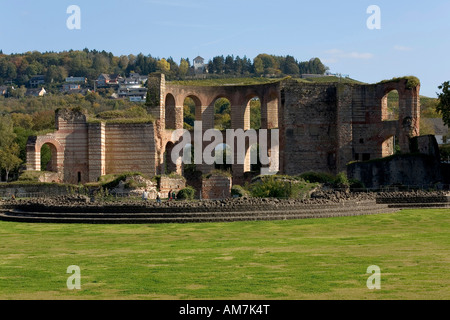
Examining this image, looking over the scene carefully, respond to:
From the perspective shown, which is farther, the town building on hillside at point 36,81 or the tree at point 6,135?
the town building on hillside at point 36,81

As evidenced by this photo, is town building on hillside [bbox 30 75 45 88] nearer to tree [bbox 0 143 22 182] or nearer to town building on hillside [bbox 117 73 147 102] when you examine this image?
town building on hillside [bbox 117 73 147 102]

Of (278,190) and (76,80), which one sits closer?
(278,190)

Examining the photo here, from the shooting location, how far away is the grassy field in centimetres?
1023

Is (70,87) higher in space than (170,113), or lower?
higher

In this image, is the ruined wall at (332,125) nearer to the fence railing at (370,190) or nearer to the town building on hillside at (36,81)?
the fence railing at (370,190)

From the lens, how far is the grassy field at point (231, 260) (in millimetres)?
10227

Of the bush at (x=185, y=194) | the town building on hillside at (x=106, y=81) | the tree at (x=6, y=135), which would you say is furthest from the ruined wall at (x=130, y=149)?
the town building on hillside at (x=106, y=81)

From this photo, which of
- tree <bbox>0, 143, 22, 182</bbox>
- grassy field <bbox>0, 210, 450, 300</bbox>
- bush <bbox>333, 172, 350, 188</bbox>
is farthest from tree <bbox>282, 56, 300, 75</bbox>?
grassy field <bbox>0, 210, 450, 300</bbox>

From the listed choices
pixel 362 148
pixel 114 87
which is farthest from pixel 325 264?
pixel 114 87

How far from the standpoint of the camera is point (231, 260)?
13.5 meters

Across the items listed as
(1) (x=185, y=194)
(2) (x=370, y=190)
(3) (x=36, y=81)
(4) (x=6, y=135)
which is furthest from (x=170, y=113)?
(3) (x=36, y=81)

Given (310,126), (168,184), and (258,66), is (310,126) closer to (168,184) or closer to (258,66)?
(168,184)

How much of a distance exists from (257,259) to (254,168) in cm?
→ 3349
